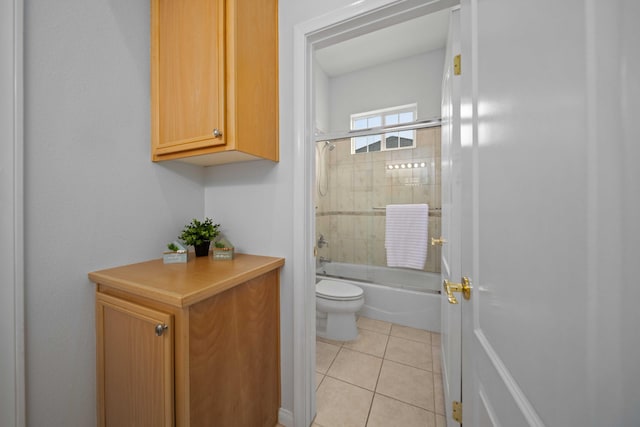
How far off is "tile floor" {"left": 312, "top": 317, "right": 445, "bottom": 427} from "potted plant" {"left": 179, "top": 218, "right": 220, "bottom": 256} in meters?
1.12

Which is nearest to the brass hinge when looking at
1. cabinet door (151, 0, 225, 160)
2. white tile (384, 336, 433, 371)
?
white tile (384, 336, 433, 371)

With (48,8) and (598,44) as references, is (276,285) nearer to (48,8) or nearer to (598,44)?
(598,44)

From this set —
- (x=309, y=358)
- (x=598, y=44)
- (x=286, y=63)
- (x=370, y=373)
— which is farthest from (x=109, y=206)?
(x=370, y=373)

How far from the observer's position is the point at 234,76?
3.02 ft

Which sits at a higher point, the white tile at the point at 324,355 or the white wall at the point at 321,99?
the white wall at the point at 321,99

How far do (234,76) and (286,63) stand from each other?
1.23 ft

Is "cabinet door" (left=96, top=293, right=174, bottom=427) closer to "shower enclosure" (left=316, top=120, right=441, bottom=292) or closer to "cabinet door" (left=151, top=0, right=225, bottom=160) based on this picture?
"cabinet door" (left=151, top=0, right=225, bottom=160)

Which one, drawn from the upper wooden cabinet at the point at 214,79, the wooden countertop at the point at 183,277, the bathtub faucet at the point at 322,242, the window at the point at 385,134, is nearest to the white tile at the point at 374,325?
the bathtub faucet at the point at 322,242

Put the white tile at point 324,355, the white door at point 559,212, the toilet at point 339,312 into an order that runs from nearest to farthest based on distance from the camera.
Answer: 1. the white door at point 559,212
2. the white tile at point 324,355
3. the toilet at point 339,312

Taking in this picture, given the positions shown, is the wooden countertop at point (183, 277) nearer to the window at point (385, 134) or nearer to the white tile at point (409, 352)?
the white tile at point (409, 352)

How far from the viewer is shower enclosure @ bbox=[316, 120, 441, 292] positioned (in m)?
2.39

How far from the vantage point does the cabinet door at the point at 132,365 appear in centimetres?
72

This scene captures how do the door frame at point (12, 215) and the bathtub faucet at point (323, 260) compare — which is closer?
the door frame at point (12, 215)

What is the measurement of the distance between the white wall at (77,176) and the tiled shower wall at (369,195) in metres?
1.91
